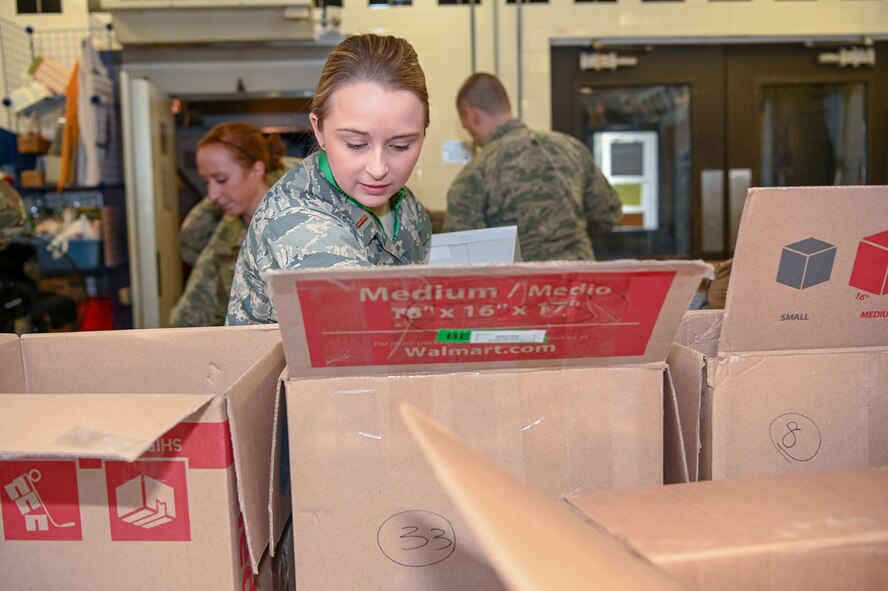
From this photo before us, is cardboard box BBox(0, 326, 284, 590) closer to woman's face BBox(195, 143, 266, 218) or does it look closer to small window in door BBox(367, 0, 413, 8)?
woman's face BBox(195, 143, 266, 218)

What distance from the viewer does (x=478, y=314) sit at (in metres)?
0.79

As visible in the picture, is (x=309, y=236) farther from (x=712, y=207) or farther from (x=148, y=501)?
(x=712, y=207)

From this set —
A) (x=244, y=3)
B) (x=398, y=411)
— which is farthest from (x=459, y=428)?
(x=244, y=3)

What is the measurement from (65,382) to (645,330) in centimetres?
71

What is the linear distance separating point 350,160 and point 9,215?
Answer: 187 centimetres

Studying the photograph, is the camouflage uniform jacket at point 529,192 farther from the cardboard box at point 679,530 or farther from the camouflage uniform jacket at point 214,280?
the cardboard box at point 679,530

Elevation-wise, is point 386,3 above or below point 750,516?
above

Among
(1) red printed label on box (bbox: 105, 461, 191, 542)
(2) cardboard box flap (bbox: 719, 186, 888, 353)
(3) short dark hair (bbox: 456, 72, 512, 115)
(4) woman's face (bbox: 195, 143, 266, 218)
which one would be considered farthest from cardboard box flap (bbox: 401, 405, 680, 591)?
(3) short dark hair (bbox: 456, 72, 512, 115)

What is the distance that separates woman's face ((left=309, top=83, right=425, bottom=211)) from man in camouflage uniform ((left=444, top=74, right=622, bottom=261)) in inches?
59.7

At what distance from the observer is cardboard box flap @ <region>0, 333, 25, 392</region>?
0.98 metres

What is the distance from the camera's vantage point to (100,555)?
0.79 metres

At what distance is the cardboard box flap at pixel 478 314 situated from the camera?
757 mm

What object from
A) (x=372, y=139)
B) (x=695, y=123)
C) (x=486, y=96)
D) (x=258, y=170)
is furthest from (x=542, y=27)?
(x=372, y=139)

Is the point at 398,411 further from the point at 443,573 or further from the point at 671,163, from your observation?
the point at 671,163
